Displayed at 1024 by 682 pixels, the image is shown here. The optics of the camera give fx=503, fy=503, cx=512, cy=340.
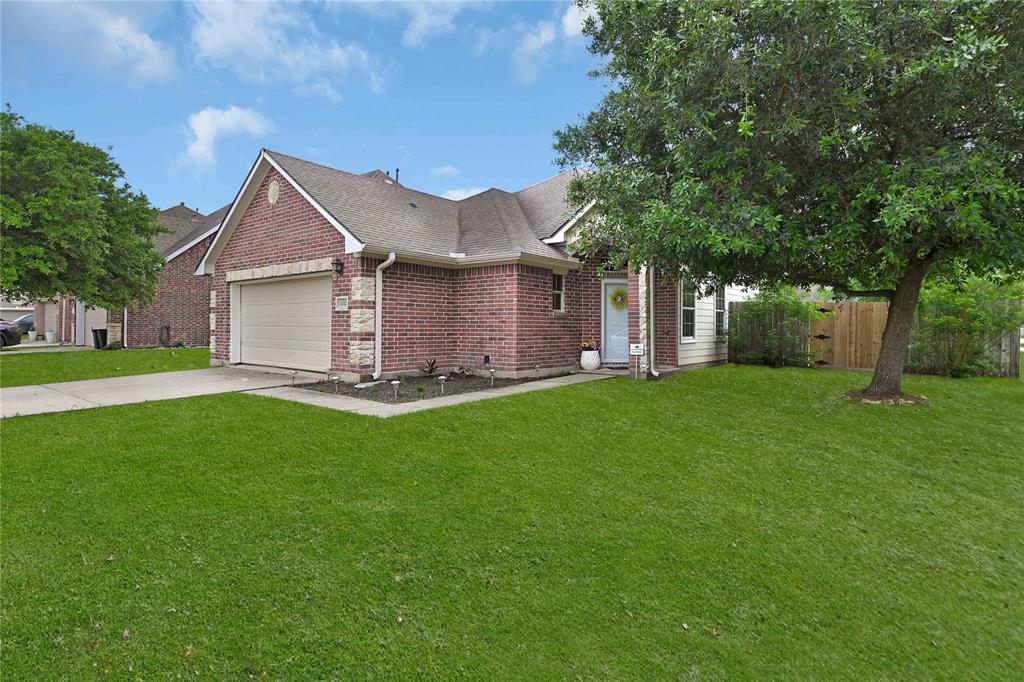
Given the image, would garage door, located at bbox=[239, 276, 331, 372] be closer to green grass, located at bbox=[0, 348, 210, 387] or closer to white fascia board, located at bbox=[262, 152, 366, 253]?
white fascia board, located at bbox=[262, 152, 366, 253]

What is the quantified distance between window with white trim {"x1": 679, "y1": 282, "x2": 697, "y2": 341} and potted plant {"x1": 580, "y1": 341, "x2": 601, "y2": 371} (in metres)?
2.18

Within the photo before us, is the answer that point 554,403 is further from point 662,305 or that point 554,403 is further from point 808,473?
point 662,305

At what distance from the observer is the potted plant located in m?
11.5

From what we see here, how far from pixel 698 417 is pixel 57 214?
49.1 feet

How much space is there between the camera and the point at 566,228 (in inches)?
444

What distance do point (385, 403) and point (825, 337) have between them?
11876mm

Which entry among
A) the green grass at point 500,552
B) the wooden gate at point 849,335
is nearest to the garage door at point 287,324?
the green grass at point 500,552

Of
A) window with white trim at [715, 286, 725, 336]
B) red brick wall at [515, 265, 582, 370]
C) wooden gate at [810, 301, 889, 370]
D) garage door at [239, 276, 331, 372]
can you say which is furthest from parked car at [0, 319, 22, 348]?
wooden gate at [810, 301, 889, 370]

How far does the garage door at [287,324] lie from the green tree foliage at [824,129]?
22.0 ft

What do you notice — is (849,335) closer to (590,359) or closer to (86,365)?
(590,359)

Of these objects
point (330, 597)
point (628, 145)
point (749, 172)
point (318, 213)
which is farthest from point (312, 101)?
point (330, 597)

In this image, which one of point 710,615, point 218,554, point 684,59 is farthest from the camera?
point 684,59

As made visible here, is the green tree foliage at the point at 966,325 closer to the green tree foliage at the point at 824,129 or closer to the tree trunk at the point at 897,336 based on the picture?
the tree trunk at the point at 897,336

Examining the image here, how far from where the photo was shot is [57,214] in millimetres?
12039
